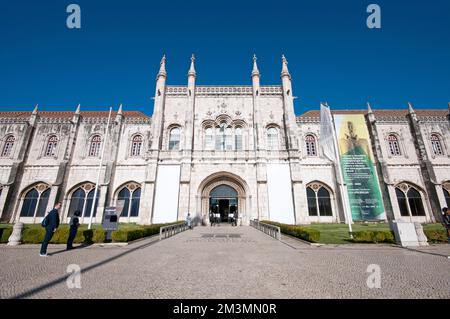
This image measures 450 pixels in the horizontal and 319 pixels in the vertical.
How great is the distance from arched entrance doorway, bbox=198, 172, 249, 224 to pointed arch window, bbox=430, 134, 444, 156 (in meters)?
25.0

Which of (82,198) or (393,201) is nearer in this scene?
(393,201)

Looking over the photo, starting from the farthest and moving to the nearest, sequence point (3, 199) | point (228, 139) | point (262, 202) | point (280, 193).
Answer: point (228, 139), point (3, 199), point (280, 193), point (262, 202)

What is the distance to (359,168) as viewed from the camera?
22.8m

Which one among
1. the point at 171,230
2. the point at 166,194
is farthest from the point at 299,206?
the point at 166,194

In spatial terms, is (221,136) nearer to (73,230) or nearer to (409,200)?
(73,230)

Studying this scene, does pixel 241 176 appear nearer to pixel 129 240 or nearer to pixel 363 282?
pixel 129 240

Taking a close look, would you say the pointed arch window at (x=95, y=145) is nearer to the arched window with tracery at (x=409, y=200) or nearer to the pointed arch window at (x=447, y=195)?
the arched window with tracery at (x=409, y=200)

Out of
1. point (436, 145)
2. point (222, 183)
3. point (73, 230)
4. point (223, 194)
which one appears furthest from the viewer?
point (436, 145)

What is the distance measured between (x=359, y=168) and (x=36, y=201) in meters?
38.2

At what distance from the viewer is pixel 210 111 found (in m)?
24.4

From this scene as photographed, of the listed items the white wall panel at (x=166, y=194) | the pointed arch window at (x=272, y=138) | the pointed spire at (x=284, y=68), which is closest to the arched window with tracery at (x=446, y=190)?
the pointed arch window at (x=272, y=138)

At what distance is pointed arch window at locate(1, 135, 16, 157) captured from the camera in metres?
24.2

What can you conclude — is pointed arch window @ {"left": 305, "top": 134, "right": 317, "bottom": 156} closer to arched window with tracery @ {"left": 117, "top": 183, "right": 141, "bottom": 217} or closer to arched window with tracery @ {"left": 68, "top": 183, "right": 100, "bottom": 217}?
arched window with tracery @ {"left": 117, "top": 183, "right": 141, "bottom": 217}

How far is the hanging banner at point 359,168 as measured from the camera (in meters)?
21.4
